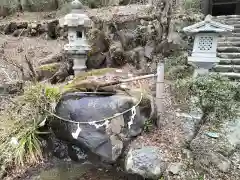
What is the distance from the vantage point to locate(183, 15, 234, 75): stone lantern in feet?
14.0

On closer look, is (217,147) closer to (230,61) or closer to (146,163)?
(146,163)

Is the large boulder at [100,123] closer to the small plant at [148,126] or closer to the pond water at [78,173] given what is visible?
the small plant at [148,126]

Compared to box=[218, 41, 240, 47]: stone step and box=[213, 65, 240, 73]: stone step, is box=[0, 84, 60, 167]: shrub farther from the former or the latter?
box=[218, 41, 240, 47]: stone step

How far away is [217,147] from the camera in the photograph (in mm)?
3625

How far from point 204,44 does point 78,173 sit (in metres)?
3.22

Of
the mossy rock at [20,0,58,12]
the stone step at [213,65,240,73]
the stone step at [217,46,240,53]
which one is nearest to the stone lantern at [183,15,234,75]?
the stone step at [213,65,240,73]

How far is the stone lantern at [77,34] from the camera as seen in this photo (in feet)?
19.1

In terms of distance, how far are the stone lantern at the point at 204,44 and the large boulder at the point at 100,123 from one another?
1.41 m

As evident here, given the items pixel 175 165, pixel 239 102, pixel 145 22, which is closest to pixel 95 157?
pixel 175 165

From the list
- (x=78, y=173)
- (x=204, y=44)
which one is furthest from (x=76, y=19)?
(x=78, y=173)

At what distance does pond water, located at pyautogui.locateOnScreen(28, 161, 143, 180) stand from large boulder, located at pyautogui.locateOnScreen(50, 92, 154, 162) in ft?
0.68

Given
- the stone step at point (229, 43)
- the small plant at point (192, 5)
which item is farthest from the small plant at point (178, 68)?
the small plant at point (192, 5)

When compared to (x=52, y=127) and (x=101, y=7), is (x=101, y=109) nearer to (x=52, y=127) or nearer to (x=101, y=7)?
(x=52, y=127)

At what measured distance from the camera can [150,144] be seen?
3914 millimetres
